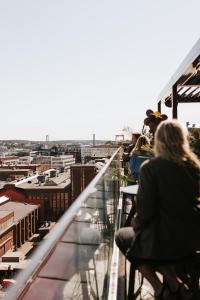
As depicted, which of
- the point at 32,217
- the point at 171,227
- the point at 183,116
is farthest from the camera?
the point at 32,217

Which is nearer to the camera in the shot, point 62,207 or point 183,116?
point 183,116

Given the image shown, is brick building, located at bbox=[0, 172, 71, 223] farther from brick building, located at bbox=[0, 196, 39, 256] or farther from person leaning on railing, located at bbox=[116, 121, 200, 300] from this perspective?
person leaning on railing, located at bbox=[116, 121, 200, 300]

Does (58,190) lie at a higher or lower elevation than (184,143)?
lower

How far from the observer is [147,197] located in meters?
2.00

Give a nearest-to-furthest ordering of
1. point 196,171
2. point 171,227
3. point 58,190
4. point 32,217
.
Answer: point 171,227 < point 196,171 < point 32,217 < point 58,190

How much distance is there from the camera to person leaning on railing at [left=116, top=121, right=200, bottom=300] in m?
1.99

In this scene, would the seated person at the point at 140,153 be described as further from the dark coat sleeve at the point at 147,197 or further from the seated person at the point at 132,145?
the dark coat sleeve at the point at 147,197

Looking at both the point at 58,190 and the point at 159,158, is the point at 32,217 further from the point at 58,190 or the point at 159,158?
the point at 159,158

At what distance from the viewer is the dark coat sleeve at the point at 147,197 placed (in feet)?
6.57

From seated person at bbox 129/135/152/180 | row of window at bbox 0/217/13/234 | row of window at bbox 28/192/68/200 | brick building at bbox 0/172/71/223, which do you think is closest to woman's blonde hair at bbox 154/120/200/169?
seated person at bbox 129/135/152/180

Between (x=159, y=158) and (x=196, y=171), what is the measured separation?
0.20 meters

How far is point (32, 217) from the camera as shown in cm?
5325

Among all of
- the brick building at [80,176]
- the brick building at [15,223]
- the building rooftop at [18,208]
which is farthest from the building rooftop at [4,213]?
the brick building at [80,176]

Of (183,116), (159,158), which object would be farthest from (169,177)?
(183,116)
